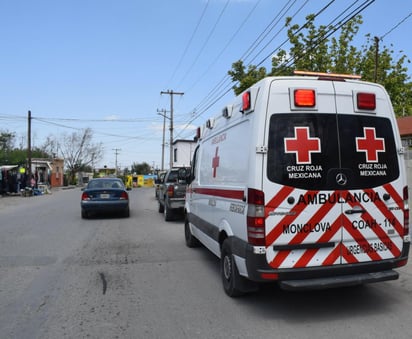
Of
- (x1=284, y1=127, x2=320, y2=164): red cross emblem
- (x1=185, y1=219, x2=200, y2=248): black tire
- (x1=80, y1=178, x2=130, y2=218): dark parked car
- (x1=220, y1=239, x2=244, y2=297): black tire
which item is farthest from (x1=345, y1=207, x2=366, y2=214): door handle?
(x1=80, y1=178, x2=130, y2=218): dark parked car

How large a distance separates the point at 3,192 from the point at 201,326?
110 ft

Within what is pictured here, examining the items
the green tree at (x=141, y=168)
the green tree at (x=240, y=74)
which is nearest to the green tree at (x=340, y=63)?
the green tree at (x=240, y=74)

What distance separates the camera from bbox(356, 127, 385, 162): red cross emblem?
14.8 feet

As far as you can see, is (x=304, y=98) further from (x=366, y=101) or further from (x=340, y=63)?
(x=340, y=63)

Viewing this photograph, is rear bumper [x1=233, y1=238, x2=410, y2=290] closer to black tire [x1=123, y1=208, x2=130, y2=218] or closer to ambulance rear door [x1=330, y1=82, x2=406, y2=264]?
ambulance rear door [x1=330, y1=82, x2=406, y2=264]

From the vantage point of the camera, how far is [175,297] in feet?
16.9

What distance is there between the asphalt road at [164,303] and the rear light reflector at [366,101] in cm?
240

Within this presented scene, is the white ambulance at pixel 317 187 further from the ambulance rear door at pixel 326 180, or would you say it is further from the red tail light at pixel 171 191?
the red tail light at pixel 171 191

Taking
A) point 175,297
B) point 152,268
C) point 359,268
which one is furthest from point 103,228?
point 359,268

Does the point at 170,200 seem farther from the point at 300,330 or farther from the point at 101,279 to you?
the point at 300,330

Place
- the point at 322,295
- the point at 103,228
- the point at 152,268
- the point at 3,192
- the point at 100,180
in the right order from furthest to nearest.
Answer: the point at 3,192
the point at 100,180
the point at 103,228
the point at 152,268
the point at 322,295

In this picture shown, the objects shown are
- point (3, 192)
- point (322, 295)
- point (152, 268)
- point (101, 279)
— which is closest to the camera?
point (322, 295)

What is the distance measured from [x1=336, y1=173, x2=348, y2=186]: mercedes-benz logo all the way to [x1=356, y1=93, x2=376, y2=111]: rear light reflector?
0.86m

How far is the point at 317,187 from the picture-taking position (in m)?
4.32
